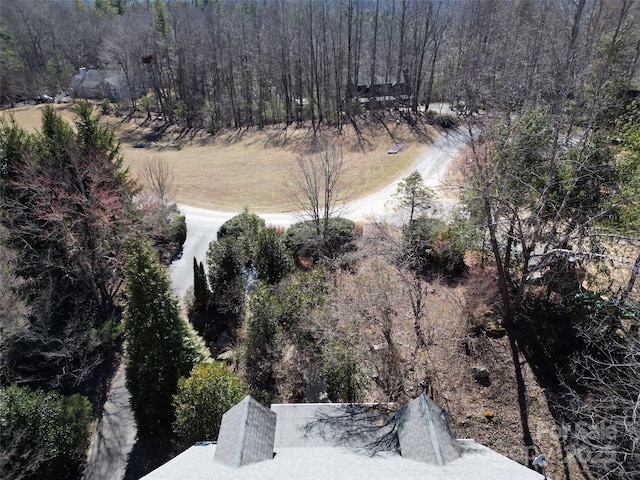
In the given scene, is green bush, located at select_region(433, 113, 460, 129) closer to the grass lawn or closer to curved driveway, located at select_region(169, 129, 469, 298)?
the grass lawn

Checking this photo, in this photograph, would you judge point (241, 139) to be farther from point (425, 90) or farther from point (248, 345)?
point (248, 345)

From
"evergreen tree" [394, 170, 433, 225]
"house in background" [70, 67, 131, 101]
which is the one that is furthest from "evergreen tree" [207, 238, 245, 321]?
"house in background" [70, 67, 131, 101]

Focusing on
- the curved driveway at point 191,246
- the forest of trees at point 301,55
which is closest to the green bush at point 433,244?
the curved driveway at point 191,246

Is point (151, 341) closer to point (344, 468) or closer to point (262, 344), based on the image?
point (262, 344)

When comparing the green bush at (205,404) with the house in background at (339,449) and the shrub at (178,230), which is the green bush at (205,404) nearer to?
the house in background at (339,449)

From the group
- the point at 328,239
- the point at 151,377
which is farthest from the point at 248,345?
the point at 328,239

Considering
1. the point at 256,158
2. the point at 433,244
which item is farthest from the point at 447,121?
the point at 433,244
